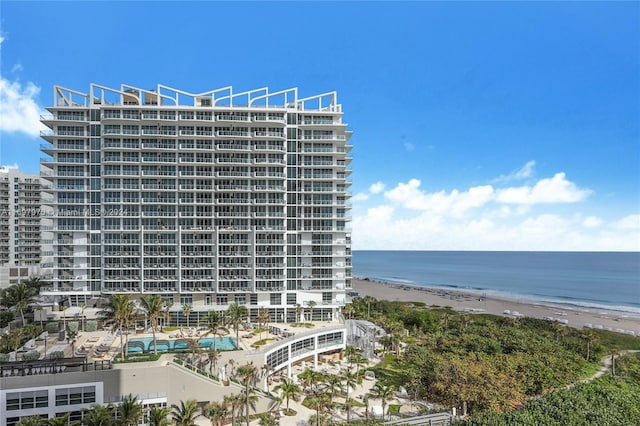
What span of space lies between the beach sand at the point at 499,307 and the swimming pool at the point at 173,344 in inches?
3219

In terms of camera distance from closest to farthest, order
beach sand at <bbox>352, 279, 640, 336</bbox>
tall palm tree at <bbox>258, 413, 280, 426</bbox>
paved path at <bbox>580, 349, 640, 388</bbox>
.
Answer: tall palm tree at <bbox>258, 413, 280, 426</bbox> < paved path at <bbox>580, 349, 640, 388</bbox> < beach sand at <bbox>352, 279, 640, 336</bbox>

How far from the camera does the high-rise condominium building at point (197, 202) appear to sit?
5691 centimetres

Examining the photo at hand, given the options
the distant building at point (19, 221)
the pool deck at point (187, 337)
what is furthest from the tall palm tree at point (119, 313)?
the distant building at point (19, 221)

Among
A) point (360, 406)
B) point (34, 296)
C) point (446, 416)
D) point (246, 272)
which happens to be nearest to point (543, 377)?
point (446, 416)

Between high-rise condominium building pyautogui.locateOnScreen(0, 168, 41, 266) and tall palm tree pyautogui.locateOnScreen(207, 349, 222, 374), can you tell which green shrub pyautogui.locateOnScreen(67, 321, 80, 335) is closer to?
tall palm tree pyautogui.locateOnScreen(207, 349, 222, 374)

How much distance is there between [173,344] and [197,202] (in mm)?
22762

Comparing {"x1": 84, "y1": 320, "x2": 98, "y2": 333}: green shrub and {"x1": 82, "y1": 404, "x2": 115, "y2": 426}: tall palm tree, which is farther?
{"x1": 84, "y1": 320, "x2": 98, "y2": 333}: green shrub

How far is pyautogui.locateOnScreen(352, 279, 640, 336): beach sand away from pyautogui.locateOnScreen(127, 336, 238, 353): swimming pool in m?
81.8

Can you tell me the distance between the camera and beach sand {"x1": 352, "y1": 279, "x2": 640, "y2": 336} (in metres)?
91.5

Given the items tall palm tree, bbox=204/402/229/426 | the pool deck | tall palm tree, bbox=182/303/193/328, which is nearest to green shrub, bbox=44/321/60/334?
the pool deck

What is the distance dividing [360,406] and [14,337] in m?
40.7

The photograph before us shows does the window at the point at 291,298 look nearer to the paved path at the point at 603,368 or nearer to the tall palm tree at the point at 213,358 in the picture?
the tall palm tree at the point at 213,358

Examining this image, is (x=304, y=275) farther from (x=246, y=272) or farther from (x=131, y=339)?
(x=131, y=339)

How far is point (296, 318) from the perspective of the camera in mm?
58812
